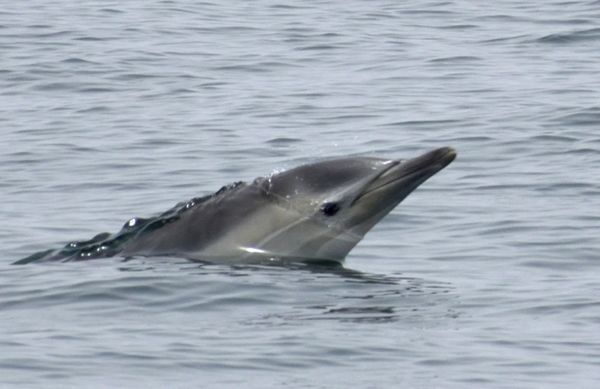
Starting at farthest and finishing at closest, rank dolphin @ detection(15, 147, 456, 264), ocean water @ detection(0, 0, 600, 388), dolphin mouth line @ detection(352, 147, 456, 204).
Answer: dolphin @ detection(15, 147, 456, 264)
dolphin mouth line @ detection(352, 147, 456, 204)
ocean water @ detection(0, 0, 600, 388)

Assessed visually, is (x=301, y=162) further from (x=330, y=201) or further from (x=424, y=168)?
(x=424, y=168)

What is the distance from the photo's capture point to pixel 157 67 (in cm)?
2734

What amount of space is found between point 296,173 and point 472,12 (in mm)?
18823

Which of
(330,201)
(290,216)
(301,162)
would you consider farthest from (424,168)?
(301,162)

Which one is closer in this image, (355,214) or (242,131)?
(355,214)

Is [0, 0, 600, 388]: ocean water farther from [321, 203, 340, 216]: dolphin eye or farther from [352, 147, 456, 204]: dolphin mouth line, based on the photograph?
[352, 147, 456, 204]: dolphin mouth line

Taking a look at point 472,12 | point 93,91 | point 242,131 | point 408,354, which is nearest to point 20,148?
point 242,131

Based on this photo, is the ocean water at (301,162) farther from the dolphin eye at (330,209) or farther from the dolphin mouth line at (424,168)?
the dolphin mouth line at (424,168)

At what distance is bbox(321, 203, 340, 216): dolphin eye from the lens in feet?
48.0

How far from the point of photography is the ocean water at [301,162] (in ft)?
40.4

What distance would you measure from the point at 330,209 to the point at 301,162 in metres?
5.65

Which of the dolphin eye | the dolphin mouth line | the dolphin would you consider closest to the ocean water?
the dolphin

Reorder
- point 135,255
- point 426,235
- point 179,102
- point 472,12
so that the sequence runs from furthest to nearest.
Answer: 1. point 472,12
2. point 179,102
3. point 426,235
4. point 135,255

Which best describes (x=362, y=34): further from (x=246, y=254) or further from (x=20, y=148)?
(x=246, y=254)
